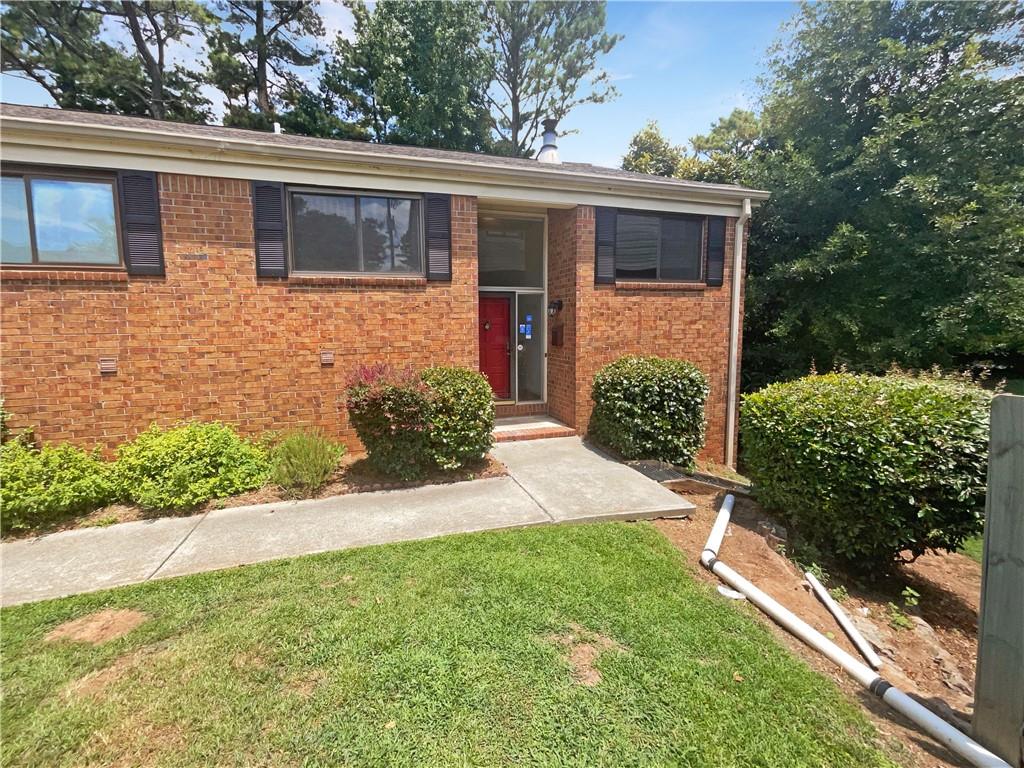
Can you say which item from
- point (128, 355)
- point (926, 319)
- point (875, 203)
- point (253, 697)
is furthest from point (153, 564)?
point (875, 203)

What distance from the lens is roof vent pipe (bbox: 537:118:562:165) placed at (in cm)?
1084

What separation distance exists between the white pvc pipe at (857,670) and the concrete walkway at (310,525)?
1095 mm

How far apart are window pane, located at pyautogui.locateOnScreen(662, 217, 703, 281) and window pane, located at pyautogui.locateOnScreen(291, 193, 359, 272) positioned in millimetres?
5383

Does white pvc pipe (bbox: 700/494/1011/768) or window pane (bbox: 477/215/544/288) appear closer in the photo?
white pvc pipe (bbox: 700/494/1011/768)

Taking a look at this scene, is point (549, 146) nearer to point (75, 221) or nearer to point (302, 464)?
point (75, 221)

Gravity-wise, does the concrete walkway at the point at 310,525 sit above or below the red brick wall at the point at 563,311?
below

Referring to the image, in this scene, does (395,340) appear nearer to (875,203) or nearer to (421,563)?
(421,563)

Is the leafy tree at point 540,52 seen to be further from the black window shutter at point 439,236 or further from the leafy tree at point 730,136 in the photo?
the black window shutter at point 439,236

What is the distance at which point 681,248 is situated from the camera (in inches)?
318

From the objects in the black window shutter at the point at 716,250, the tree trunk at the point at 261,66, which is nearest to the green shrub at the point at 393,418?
the black window shutter at the point at 716,250

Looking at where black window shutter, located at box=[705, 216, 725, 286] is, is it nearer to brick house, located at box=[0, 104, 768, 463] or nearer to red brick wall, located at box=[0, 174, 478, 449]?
brick house, located at box=[0, 104, 768, 463]

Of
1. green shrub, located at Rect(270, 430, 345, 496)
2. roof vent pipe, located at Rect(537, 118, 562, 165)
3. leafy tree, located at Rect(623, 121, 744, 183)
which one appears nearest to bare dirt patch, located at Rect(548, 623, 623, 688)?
green shrub, located at Rect(270, 430, 345, 496)

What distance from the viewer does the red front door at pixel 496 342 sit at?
838cm

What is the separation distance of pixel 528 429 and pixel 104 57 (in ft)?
71.5
